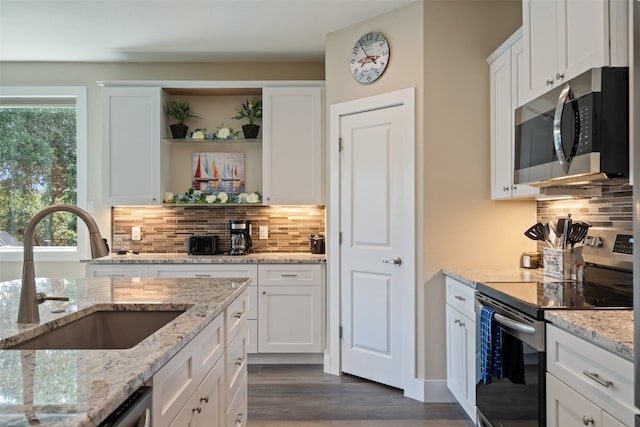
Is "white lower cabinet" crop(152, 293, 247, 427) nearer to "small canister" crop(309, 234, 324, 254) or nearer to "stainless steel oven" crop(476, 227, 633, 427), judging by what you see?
"stainless steel oven" crop(476, 227, 633, 427)

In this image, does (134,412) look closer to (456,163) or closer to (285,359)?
(456,163)

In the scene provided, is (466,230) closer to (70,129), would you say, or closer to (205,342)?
(205,342)

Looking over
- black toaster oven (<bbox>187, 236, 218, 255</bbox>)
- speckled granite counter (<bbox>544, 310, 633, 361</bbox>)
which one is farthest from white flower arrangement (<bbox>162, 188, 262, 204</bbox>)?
speckled granite counter (<bbox>544, 310, 633, 361</bbox>)

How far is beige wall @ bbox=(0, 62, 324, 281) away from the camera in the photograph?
4.12m

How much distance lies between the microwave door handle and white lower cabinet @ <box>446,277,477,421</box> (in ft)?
2.94

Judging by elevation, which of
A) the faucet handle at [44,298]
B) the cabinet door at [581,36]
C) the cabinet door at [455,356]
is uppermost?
the cabinet door at [581,36]

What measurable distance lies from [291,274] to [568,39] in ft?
8.18

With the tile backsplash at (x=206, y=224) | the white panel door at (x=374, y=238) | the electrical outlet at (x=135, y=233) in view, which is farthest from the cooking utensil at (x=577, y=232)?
the electrical outlet at (x=135, y=233)

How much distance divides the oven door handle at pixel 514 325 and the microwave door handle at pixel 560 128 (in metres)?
0.66

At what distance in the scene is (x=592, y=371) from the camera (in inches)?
52.6

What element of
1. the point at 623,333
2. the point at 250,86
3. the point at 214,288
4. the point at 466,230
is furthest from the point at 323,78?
the point at 623,333

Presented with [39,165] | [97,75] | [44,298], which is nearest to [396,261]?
[44,298]

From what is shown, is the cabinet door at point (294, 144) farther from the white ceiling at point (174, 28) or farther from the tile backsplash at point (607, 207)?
the tile backsplash at point (607, 207)

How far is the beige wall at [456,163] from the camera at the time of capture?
2893mm
